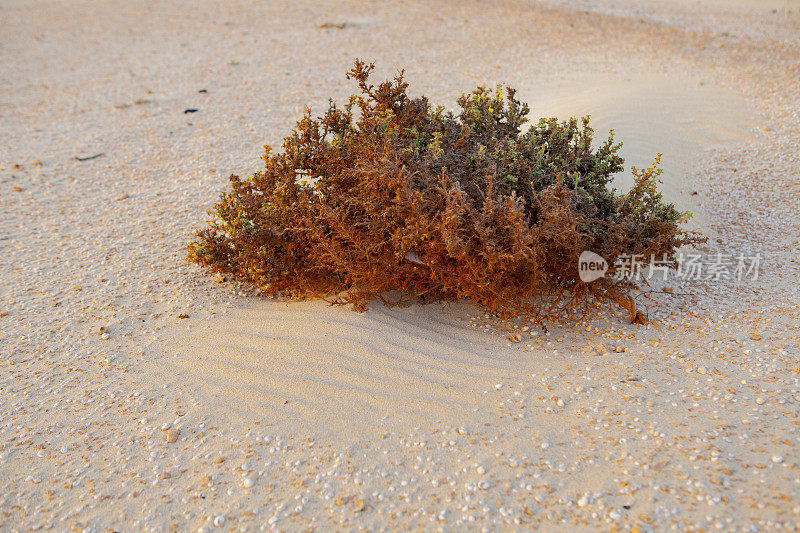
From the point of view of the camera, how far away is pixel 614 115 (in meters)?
5.84

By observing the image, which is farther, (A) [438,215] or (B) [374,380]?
(A) [438,215]

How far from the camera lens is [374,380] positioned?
2951mm

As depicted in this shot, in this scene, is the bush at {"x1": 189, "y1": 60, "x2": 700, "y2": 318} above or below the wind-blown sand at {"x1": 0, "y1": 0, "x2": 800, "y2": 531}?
above

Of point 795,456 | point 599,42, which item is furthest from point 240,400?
point 599,42

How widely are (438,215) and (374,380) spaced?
0.92 m

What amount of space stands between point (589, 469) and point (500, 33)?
8390 millimetres

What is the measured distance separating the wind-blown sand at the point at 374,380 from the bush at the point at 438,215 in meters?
0.20

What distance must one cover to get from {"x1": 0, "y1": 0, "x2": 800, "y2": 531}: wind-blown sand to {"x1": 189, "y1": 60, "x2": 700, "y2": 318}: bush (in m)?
0.20

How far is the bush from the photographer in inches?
120

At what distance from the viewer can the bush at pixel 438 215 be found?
10.0 feet

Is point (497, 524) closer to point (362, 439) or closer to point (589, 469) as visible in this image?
point (589, 469)

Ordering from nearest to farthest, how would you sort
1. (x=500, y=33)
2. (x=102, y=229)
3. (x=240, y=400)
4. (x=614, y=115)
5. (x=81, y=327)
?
1. (x=240, y=400)
2. (x=81, y=327)
3. (x=102, y=229)
4. (x=614, y=115)
5. (x=500, y=33)

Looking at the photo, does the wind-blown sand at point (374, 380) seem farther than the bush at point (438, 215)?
No

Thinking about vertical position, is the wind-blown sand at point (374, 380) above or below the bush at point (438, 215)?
below
